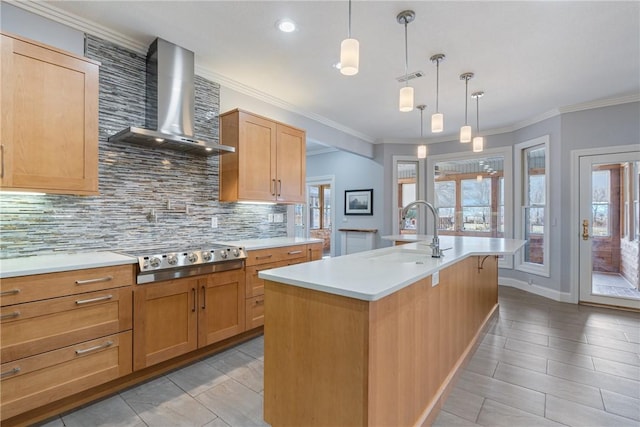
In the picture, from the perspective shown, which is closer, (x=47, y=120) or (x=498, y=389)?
(x=47, y=120)

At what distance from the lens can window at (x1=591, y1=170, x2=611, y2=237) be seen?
13.2 feet

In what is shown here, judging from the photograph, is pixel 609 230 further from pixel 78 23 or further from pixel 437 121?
pixel 78 23

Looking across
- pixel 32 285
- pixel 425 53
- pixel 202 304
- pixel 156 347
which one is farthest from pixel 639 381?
pixel 32 285

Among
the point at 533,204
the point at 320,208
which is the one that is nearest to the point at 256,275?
the point at 533,204

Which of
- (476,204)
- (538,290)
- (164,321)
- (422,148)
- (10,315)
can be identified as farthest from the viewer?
(476,204)

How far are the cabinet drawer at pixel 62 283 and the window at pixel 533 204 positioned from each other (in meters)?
5.29

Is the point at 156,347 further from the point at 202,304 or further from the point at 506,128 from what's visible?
the point at 506,128

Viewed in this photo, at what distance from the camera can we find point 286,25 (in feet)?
7.93

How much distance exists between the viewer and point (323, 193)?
8.34m

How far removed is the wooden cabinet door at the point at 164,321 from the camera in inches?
85.1

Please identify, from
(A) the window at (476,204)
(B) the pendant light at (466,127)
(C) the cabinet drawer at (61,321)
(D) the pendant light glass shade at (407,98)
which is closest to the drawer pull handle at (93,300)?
(C) the cabinet drawer at (61,321)

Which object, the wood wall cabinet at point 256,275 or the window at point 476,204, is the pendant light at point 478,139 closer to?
the window at point 476,204

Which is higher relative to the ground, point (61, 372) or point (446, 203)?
point (446, 203)

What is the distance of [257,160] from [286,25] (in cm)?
133
